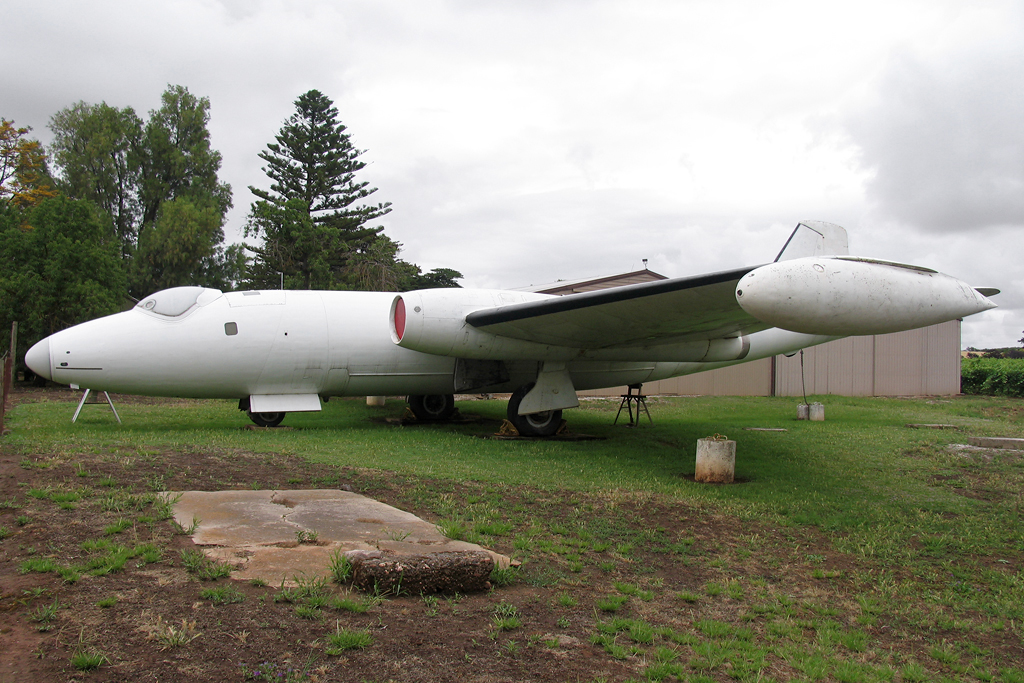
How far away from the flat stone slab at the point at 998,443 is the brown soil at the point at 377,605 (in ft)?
27.7

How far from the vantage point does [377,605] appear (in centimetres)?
369

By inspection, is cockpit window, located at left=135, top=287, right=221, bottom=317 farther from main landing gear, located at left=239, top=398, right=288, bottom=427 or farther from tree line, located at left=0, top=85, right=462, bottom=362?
tree line, located at left=0, top=85, right=462, bottom=362

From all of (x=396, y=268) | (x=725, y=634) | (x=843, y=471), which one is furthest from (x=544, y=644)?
(x=396, y=268)

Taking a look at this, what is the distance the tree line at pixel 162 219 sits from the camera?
69.1 ft

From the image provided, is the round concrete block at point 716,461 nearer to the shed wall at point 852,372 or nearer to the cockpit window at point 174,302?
the cockpit window at point 174,302

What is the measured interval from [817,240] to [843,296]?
695 cm

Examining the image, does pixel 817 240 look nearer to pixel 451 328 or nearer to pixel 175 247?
pixel 451 328

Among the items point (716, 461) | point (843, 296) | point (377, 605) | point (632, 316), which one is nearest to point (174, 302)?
point (632, 316)

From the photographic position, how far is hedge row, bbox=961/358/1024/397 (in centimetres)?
3247

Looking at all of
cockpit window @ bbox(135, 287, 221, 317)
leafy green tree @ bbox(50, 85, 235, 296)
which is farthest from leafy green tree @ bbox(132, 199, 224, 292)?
cockpit window @ bbox(135, 287, 221, 317)

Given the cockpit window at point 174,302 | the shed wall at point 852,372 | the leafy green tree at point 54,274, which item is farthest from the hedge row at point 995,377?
the leafy green tree at point 54,274

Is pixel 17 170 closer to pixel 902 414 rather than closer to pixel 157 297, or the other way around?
pixel 157 297

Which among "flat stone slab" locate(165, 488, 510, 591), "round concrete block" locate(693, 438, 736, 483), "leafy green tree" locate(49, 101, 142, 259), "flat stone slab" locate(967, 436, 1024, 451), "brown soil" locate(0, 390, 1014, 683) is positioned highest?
"leafy green tree" locate(49, 101, 142, 259)

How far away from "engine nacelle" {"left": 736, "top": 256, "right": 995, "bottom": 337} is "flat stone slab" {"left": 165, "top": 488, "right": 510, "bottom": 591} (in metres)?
3.49
